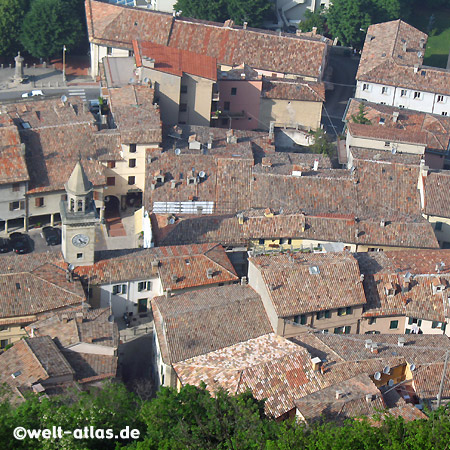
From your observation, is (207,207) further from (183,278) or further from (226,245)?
Answer: (183,278)

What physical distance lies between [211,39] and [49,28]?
22390mm

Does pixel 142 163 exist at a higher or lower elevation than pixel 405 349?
higher

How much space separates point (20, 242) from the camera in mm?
90812

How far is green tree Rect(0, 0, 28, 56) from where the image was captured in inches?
5025

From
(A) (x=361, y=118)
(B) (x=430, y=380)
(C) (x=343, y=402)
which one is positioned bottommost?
(B) (x=430, y=380)

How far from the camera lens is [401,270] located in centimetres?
7881

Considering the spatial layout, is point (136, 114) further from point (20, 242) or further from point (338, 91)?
point (338, 91)

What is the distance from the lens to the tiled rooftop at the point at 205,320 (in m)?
69.7

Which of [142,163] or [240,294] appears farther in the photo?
[142,163]

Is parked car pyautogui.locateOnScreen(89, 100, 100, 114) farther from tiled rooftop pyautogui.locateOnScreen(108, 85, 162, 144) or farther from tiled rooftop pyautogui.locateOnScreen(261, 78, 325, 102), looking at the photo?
tiled rooftop pyautogui.locateOnScreen(261, 78, 325, 102)

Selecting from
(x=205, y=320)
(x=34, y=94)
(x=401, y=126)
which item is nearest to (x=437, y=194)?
(x=401, y=126)

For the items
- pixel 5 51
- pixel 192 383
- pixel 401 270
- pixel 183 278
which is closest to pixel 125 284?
pixel 183 278

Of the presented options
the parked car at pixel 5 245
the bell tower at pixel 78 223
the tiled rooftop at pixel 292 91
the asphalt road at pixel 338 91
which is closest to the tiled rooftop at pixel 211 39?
the asphalt road at pixel 338 91

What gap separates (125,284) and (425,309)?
81.7 ft
